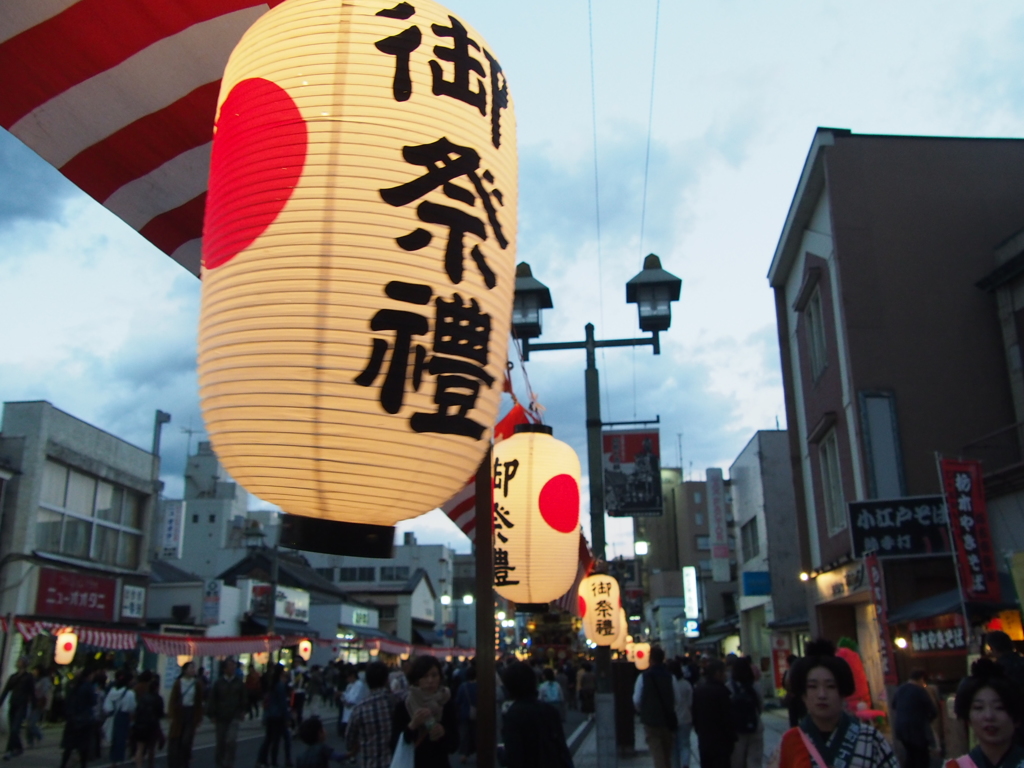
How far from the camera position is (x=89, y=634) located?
19.9m

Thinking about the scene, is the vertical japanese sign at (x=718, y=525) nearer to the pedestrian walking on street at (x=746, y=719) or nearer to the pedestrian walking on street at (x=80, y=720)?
the pedestrian walking on street at (x=80, y=720)

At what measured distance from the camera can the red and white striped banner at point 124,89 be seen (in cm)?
468

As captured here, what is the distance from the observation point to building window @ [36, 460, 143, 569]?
22156 mm

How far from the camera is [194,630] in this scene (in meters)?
28.7

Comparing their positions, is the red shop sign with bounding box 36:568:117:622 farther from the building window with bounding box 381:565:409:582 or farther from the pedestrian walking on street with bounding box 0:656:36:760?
the building window with bounding box 381:565:409:582

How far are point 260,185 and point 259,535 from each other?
27210mm

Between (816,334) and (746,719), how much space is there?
13882 millimetres

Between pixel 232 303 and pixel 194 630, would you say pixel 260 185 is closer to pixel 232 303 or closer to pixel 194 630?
pixel 232 303

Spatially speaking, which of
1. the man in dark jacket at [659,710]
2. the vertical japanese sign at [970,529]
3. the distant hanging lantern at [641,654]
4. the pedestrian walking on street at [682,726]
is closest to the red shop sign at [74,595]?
the distant hanging lantern at [641,654]

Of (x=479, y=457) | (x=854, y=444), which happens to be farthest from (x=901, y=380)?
(x=479, y=457)

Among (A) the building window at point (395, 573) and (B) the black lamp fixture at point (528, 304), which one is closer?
(B) the black lamp fixture at point (528, 304)

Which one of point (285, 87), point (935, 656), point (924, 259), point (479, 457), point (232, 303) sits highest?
point (924, 259)

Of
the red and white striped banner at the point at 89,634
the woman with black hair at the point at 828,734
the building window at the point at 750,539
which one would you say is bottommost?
the woman with black hair at the point at 828,734

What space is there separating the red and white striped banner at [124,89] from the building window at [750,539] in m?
31.5
